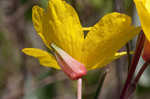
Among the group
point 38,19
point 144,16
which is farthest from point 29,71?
point 144,16

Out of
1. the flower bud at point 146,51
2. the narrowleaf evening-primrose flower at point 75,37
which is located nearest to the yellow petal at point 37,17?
the narrowleaf evening-primrose flower at point 75,37

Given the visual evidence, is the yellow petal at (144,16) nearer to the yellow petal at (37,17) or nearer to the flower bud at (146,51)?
the flower bud at (146,51)

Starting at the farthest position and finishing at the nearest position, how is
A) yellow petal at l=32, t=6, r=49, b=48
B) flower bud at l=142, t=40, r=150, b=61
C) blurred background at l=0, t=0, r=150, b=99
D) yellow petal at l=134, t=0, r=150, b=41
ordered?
1. blurred background at l=0, t=0, r=150, b=99
2. yellow petal at l=32, t=6, r=49, b=48
3. flower bud at l=142, t=40, r=150, b=61
4. yellow petal at l=134, t=0, r=150, b=41

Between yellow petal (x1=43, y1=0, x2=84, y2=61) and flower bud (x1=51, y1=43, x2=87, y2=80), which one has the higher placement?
yellow petal (x1=43, y1=0, x2=84, y2=61)

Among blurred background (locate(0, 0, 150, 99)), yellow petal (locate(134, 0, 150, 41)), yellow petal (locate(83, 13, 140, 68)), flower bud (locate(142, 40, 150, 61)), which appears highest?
yellow petal (locate(134, 0, 150, 41))

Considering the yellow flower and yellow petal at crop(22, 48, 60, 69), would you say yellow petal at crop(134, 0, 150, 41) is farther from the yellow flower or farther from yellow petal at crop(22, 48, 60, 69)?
yellow petal at crop(22, 48, 60, 69)

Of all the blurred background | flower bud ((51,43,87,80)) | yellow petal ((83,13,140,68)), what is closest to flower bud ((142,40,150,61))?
yellow petal ((83,13,140,68))

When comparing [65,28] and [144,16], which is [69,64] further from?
[144,16]
